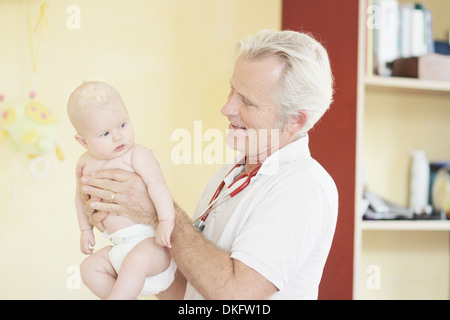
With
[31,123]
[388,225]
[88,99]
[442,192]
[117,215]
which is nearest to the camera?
[88,99]

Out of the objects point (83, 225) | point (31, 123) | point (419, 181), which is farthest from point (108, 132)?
point (419, 181)

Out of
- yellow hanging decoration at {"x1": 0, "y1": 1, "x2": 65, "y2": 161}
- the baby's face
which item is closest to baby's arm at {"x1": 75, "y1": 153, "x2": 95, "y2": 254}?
the baby's face

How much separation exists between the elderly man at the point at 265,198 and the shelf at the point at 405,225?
0.78 metres

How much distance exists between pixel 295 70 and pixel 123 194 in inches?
18.9

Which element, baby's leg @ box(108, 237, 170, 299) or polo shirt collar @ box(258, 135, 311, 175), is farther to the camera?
polo shirt collar @ box(258, 135, 311, 175)

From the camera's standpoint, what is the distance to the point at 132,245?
1.24 metres

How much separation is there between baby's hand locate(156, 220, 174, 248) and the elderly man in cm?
5

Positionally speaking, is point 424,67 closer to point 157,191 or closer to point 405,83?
point 405,83

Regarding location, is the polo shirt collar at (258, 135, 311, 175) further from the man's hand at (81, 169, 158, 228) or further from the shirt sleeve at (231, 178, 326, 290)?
the man's hand at (81, 169, 158, 228)

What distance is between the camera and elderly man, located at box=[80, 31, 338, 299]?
1162 mm

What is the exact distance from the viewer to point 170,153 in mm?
2182
